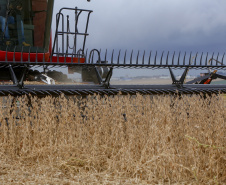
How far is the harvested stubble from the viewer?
2.94m

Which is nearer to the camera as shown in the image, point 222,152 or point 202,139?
point 222,152

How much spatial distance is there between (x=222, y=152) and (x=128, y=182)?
3.00ft

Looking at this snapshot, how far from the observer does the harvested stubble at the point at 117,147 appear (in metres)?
2.94

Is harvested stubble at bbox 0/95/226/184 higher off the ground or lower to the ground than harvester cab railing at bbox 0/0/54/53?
lower

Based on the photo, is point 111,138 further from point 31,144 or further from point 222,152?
point 222,152

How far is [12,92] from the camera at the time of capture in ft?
13.1

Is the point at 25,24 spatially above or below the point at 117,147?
above

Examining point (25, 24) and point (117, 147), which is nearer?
point (117, 147)

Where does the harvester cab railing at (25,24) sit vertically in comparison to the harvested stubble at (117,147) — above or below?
above

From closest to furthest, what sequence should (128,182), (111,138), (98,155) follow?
1. (128,182)
2. (98,155)
3. (111,138)

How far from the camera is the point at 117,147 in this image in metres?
3.57

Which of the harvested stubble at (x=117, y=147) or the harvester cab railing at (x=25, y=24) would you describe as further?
the harvester cab railing at (x=25, y=24)

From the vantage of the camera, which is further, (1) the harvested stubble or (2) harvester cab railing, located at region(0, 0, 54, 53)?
(2) harvester cab railing, located at region(0, 0, 54, 53)

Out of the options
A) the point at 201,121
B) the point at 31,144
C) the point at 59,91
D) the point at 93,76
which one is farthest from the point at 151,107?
the point at 93,76
